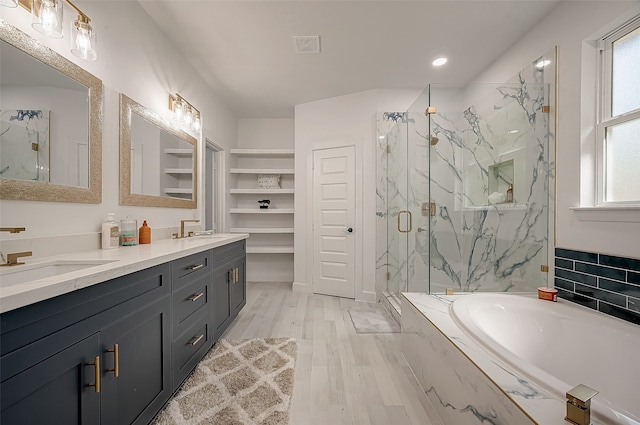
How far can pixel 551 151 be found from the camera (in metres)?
1.95

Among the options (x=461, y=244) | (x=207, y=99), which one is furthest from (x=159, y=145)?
(x=461, y=244)

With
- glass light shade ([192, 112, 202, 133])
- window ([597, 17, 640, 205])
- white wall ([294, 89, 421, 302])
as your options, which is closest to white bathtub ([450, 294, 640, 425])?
window ([597, 17, 640, 205])

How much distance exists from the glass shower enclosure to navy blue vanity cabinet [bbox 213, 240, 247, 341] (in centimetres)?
166

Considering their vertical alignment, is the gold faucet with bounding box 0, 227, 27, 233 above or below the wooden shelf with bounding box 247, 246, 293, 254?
above

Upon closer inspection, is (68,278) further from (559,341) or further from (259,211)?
(259,211)

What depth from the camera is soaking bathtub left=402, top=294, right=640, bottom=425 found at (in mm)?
892

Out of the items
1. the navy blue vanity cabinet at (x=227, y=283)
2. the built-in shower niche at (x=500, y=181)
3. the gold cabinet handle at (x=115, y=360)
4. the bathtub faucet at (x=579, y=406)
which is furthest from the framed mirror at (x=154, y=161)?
the built-in shower niche at (x=500, y=181)

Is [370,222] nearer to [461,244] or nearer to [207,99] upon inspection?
[461,244]

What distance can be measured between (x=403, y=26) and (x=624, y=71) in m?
1.43

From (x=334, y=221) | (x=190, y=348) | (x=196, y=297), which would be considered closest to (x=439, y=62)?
(x=334, y=221)

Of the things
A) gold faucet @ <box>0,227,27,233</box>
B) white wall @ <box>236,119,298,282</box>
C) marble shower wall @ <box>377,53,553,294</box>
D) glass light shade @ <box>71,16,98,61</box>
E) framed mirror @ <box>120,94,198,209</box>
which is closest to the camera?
gold faucet @ <box>0,227,27,233</box>

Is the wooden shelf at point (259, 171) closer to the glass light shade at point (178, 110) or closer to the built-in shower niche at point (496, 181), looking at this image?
the glass light shade at point (178, 110)

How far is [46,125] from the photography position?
4.15 feet

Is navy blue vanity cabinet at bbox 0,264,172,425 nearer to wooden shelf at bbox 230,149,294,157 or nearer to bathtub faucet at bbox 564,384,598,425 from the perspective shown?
bathtub faucet at bbox 564,384,598,425
